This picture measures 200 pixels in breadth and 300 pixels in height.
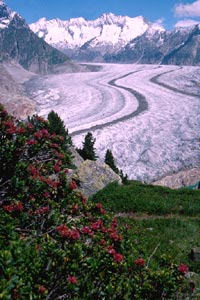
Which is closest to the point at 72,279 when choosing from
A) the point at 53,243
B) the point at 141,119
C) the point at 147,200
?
the point at 53,243

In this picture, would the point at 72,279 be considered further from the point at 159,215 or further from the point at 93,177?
the point at 93,177

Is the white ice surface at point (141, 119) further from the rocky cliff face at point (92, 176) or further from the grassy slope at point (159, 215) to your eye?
the grassy slope at point (159, 215)

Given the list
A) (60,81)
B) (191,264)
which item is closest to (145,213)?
(191,264)

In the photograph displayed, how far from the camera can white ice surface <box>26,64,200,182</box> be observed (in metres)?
38.7

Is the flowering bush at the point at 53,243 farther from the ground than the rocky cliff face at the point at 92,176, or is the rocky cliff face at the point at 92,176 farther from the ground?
the flowering bush at the point at 53,243

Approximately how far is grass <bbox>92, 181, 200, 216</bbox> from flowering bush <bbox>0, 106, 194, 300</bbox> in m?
11.0

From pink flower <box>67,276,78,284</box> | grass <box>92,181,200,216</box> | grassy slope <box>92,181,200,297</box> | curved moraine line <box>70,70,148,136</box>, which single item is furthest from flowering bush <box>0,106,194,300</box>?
curved moraine line <box>70,70,148,136</box>

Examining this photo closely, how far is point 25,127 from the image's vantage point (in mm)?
7465

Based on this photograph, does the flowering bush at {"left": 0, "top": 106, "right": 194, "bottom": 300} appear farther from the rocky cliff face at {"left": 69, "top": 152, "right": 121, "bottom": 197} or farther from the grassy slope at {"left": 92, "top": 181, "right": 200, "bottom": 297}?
the rocky cliff face at {"left": 69, "top": 152, "right": 121, "bottom": 197}

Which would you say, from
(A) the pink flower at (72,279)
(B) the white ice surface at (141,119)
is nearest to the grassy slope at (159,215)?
(A) the pink flower at (72,279)

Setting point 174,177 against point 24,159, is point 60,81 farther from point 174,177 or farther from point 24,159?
point 24,159

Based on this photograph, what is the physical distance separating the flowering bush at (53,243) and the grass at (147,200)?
36.2ft

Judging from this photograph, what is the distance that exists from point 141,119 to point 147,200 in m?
30.5

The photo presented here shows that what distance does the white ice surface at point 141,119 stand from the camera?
127ft
